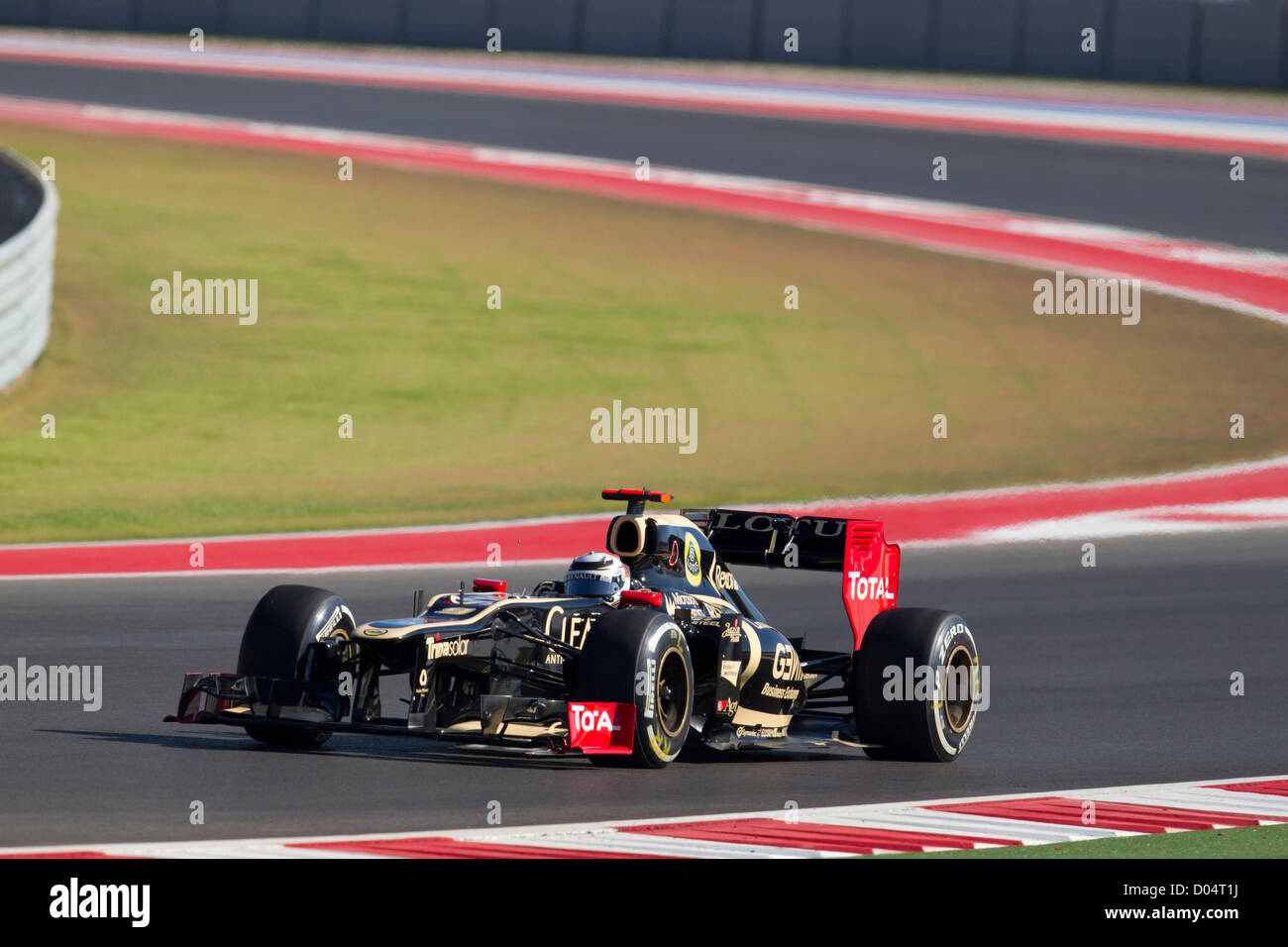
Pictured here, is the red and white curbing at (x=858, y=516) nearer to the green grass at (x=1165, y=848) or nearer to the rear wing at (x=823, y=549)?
the rear wing at (x=823, y=549)

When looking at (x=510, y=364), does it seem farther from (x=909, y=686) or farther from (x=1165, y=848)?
(x=1165, y=848)

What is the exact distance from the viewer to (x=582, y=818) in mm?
8695

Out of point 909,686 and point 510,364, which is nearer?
point 909,686

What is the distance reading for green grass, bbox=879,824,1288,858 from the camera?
26.9 ft

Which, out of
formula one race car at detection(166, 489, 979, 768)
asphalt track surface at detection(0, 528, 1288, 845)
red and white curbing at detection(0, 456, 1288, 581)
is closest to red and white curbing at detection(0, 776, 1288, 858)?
asphalt track surface at detection(0, 528, 1288, 845)

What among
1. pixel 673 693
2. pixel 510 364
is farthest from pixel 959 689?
pixel 510 364

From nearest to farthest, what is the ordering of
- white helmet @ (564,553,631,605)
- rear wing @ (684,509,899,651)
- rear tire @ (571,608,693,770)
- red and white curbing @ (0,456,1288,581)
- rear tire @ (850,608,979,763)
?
rear tire @ (571,608,693,770)
white helmet @ (564,553,631,605)
rear tire @ (850,608,979,763)
rear wing @ (684,509,899,651)
red and white curbing @ (0,456,1288,581)

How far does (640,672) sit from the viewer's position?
31.8 ft

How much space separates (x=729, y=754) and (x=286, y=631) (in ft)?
8.22

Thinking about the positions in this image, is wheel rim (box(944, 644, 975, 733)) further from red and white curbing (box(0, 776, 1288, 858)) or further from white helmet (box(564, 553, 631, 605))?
white helmet (box(564, 553, 631, 605))

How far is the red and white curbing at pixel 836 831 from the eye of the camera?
7.83m

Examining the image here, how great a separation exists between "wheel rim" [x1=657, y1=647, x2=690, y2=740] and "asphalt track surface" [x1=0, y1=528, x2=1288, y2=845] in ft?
0.80

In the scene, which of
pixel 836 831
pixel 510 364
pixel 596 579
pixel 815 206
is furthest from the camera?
pixel 815 206
